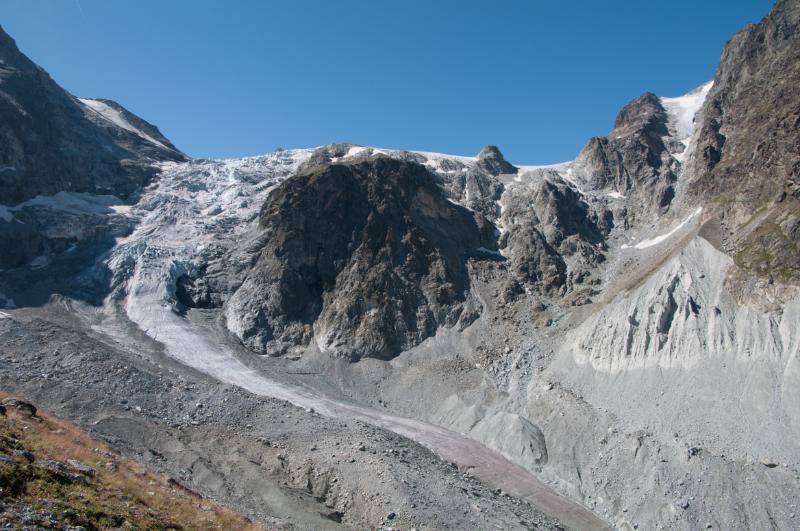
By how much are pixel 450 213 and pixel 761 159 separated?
41.3m

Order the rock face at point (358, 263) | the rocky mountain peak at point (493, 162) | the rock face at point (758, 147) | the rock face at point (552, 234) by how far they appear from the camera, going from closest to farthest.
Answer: the rock face at point (758, 147)
the rock face at point (358, 263)
the rock face at point (552, 234)
the rocky mountain peak at point (493, 162)

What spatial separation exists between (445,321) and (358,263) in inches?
595

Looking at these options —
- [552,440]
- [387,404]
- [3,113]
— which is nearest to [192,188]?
[3,113]

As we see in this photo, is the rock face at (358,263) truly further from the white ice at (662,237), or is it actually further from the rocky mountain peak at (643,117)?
the rocky mountain peak at (643,117)

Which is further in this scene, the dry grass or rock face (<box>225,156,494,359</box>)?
rock face (<box>225,156,494,359</box>)

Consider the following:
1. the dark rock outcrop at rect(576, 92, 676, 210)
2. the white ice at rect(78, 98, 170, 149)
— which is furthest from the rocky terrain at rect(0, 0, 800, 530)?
the white ice at rect(78, 98, 170, 149)

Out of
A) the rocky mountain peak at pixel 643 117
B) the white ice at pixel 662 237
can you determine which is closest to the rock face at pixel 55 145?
the white ice at pixel 662 237

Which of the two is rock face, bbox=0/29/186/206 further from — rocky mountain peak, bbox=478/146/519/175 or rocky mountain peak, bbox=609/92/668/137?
rocky mountain peak, bbox=609/92/668/137

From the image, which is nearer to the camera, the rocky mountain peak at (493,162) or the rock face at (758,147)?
the rock face at (758,147)

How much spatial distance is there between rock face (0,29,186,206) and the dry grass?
3041 inches

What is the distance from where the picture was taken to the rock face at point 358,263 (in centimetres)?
6694

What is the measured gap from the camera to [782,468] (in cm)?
3372

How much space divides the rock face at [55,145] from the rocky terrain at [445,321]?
806 millimetres

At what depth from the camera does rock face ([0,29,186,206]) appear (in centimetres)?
8531
